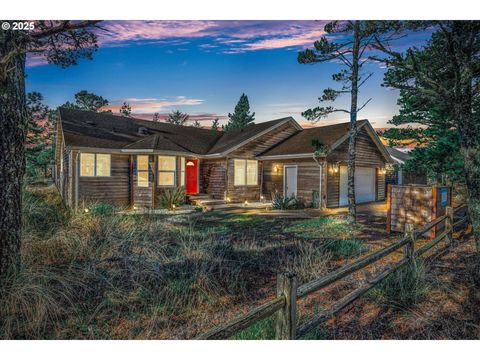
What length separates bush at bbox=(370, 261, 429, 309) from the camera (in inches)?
143

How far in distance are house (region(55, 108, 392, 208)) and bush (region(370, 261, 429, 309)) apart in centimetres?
884

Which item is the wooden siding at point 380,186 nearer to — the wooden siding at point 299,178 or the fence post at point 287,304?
the wooden siding at point 299,178

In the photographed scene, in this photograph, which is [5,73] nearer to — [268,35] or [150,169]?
[268,35]

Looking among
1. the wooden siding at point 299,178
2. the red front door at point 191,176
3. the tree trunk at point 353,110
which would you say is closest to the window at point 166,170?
the red front door at point 191,176

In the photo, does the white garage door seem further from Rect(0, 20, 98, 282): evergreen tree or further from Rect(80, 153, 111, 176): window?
Rect(0, 20, 98, 282): evergreen tree

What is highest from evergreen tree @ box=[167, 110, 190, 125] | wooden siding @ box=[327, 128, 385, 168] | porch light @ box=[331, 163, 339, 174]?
evergreen tree @ box=[167, 110, 190, 125]

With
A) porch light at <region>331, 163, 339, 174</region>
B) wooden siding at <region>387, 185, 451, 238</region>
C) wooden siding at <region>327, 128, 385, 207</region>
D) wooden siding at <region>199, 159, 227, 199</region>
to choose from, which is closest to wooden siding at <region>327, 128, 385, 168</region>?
wooden siding at <region>327, 128, 385, 207</region>

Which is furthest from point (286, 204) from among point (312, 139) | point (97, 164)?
point (97, 164)

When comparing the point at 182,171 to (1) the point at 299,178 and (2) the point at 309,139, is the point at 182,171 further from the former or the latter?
(2) the point at 309,139

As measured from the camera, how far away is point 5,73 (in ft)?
10.8

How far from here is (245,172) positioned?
51.9 feet

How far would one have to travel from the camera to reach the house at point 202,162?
42.0 feet

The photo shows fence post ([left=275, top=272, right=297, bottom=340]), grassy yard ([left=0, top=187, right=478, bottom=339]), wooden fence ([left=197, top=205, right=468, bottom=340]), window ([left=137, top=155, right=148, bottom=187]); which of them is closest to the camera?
wooden fence ([left=197, top=205, right=468, bottom=340])
